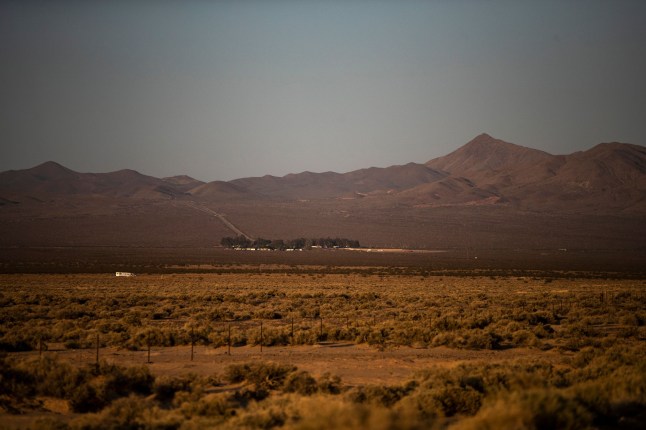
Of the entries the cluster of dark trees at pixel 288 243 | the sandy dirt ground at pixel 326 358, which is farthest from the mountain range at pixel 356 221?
the sandy dirt ground at pixel 326 358

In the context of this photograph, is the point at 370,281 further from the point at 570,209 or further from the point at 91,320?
the point at 570,209

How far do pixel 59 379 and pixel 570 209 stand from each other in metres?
182

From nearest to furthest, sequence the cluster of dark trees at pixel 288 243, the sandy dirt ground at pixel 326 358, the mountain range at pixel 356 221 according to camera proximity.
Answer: the sandy dirt ground at pixel 326 358 → the cluster of dark trees at pixel 288 243 → the mountain range at pixel 356 221

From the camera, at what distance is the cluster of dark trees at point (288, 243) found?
401ft

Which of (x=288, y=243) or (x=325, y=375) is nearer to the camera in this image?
(x=325, y=375)

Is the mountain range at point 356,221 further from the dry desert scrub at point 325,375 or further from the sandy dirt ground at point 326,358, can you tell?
the sandy dirt ground at point 326,358

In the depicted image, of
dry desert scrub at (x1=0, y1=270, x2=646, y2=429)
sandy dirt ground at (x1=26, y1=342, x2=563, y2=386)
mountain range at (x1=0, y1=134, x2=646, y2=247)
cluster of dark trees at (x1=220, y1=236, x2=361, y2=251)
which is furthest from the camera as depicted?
mountain range at (x1=0, y1=134, x2=646, y2=247)

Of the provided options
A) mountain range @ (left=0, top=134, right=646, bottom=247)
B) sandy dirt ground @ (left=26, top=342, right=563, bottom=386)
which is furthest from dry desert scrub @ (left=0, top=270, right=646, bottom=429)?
mountain range @ (left=0, top=134, right=646, bottom=247)

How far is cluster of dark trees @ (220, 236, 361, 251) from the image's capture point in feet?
401

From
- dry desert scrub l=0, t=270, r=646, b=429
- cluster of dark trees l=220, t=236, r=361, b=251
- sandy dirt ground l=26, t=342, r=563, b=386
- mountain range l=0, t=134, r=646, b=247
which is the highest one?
mountain range l=0, t=134, r=646, b=247

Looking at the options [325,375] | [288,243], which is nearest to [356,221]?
[288,243]

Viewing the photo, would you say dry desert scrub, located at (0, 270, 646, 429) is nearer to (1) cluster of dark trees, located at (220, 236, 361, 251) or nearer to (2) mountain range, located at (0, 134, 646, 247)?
(1) cluster of dark trees, located at (220, 236, 361, 251)

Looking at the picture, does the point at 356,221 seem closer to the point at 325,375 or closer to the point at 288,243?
the point at 288,243

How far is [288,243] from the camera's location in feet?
419
